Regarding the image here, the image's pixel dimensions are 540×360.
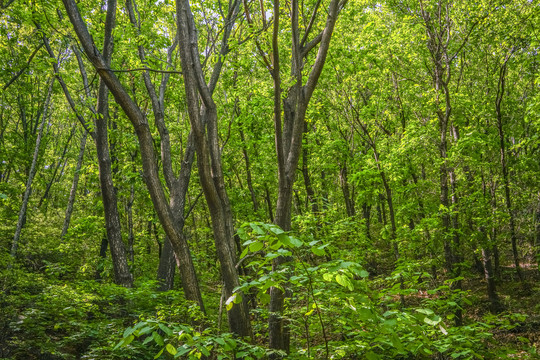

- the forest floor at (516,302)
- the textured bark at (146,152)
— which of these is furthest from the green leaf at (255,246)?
the forest floor at (516,302)

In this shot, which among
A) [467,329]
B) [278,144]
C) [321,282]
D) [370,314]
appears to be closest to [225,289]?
[321,282]

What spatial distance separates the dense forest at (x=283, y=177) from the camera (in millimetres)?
2973

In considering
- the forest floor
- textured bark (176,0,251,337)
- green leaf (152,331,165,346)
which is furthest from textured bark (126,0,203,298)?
the forest floor

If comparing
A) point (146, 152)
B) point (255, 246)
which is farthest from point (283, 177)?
point (255, 246)

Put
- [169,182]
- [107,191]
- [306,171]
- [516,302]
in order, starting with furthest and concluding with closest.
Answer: [306,171] → [516,302] → [107,191] → [169,182]

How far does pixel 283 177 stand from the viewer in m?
4.14

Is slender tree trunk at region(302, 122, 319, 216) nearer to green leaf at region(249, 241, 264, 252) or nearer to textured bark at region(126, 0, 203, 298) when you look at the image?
textured bark at region(126, 0, 203, 298)

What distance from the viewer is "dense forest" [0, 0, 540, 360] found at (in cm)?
297

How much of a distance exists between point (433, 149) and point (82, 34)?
9385 millimetres

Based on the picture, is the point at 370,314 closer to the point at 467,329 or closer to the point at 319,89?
the point at 467,329

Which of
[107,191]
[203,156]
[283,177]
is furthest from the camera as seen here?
[107,191]

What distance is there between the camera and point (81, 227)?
10.4 meters

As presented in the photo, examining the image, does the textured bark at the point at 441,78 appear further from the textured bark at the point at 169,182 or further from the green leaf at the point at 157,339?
the green leaf at the point at 157,339

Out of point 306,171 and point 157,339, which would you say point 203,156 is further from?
point 306,171
